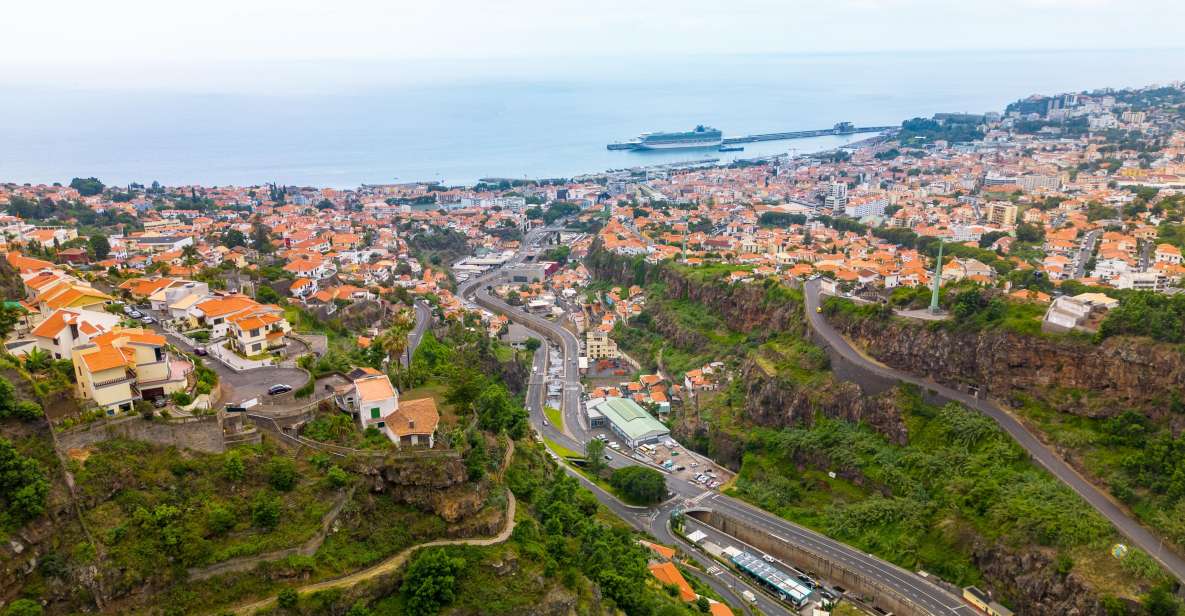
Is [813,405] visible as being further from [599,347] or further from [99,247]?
[99,247]

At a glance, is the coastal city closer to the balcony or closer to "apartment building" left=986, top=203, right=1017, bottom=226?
the balcony

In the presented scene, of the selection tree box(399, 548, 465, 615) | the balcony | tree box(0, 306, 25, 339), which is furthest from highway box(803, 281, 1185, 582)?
tree box(0, 306, 25, 339)

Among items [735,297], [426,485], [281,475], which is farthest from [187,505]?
[735,297]

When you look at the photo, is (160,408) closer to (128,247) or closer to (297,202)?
(128,247)

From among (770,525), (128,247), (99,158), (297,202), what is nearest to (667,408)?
(770,525)

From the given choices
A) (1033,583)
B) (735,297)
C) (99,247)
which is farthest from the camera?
(735,297)

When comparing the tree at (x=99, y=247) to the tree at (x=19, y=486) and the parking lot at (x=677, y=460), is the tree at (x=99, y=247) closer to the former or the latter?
the parking lot at (x=677, y=460)
